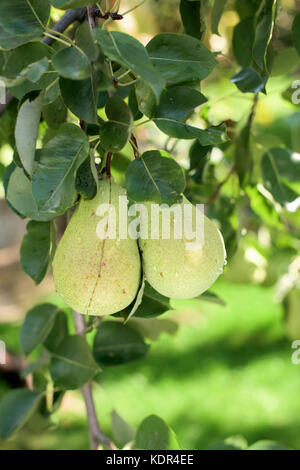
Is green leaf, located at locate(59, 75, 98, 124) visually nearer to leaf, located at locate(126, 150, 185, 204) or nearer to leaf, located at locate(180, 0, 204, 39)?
leaf, located at locate(126, 150, 185, 204)

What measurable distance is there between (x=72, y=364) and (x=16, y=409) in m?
0.16

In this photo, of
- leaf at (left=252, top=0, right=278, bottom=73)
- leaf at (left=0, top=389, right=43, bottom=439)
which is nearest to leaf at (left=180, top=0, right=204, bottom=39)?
leaf at (left=252, top=0, right=278, bottom=73)

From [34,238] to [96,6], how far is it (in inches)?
10.2

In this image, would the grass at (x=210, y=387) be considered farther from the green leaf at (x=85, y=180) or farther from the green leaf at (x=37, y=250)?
the green leaf at (x=85, y=180)

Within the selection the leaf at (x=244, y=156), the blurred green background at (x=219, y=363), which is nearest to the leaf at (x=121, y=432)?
the blurred green background at (x=219, y=363)

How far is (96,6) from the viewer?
54 centimetres

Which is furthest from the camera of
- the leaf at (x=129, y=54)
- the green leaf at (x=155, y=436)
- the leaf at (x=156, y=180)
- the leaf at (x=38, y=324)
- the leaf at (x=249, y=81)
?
the leaf at (x=38, y=324)

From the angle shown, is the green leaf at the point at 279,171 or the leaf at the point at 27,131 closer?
the leaf at the point at 27,131

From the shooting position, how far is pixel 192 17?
0.59 m

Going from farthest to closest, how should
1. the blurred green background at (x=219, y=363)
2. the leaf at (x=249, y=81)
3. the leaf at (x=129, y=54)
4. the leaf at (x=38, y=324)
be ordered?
1. the blurred green background at (x=219, y=363)
2. the leaf at (x=38, y=324)
3. the leaf at (x=249, y=81)
4. the leaf at (x=129, y=54)

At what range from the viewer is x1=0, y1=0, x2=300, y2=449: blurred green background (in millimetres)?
1129

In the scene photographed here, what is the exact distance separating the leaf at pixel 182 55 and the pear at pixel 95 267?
0.46 feet

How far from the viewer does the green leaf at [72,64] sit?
400 millimetres
